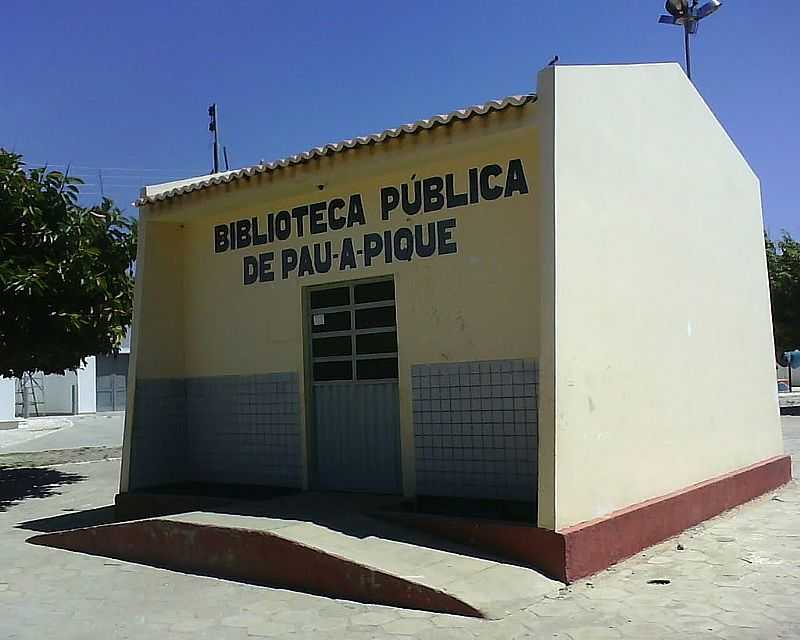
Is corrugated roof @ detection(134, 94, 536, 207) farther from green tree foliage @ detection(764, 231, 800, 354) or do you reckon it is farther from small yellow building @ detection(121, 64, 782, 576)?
green tree foliage @ detection(764, 231, 800, 354)

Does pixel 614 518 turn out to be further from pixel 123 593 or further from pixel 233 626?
pixel 123 593

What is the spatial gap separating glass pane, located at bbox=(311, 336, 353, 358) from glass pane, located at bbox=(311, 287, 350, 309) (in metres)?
0.38

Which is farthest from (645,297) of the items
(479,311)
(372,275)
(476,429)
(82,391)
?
(82,391)

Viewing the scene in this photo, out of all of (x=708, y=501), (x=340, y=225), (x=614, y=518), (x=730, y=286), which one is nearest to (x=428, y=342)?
(x=340, y=225)

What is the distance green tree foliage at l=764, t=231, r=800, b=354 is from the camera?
934 inches

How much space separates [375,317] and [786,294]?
1845cm

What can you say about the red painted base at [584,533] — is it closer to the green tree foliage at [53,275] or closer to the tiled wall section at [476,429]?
the tiled wall section at [476,429]

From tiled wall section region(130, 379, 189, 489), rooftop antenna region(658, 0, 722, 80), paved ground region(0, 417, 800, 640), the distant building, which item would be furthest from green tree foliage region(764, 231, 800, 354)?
the distant building

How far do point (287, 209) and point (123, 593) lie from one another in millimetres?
4614

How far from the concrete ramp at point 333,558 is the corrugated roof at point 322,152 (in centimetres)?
353

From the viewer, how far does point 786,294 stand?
23.8 metres

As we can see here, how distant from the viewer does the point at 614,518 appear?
6.95 metres

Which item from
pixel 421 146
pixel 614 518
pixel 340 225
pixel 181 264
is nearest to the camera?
pixel 614 518

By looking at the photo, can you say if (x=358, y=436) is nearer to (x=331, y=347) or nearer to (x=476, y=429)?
(x=331, y=347)
